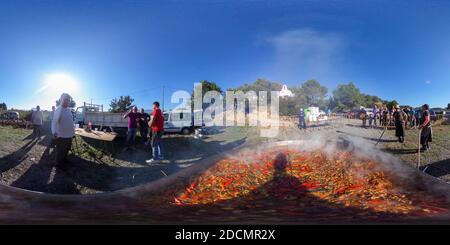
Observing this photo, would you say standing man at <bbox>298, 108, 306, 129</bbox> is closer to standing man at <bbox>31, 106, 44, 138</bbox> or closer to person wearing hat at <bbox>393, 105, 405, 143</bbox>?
person wearing hat at <bbox>393, 105, 405, 143</bbox>

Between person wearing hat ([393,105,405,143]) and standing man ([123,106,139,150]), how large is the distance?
1.36 meters

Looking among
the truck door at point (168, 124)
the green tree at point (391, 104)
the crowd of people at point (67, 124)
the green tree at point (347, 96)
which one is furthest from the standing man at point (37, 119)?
the green tree at point (391, 104)

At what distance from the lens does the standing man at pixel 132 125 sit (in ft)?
4.49

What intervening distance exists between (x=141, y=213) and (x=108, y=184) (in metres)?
0.24

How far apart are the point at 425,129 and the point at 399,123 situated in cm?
13

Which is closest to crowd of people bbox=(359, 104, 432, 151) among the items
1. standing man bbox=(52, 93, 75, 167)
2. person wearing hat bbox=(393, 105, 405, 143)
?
person wearing hat bbox=(393, 105, 405, 143)

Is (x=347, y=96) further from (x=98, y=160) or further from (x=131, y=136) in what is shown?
(x=98, y=160)

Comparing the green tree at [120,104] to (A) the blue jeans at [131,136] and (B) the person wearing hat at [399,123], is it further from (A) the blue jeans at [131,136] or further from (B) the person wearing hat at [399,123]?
(B) the person wearing hat at [399,123]

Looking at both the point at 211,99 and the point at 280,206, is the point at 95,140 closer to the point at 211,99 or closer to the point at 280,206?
the point at 211,99

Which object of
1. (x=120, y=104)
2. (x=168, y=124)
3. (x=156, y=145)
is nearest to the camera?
(x=120, y=104)

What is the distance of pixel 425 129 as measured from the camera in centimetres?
158

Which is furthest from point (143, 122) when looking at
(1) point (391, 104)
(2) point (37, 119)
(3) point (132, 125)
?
(1) point (391, 104)

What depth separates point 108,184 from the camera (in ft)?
4.99

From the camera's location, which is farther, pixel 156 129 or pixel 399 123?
pixel 399 123
